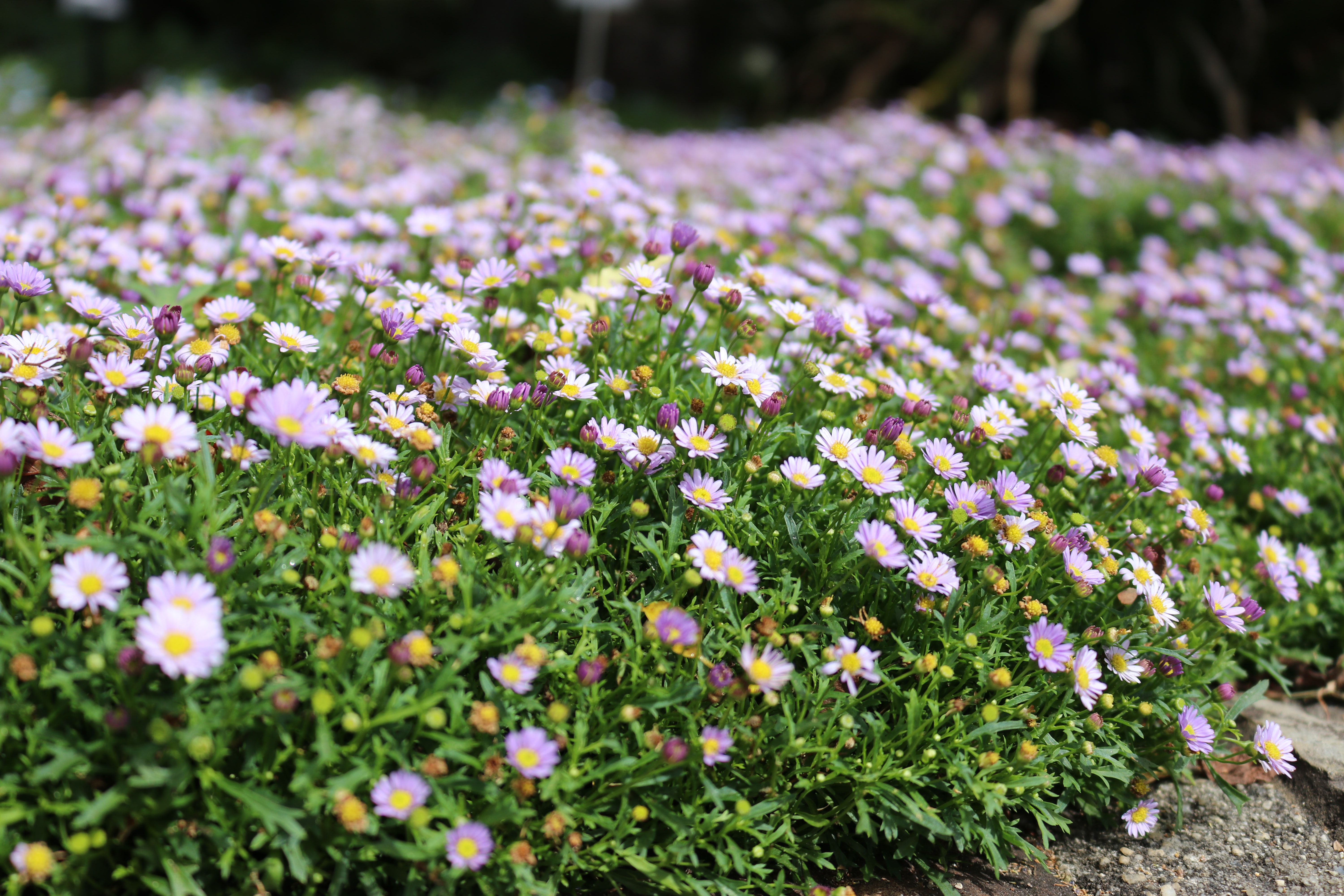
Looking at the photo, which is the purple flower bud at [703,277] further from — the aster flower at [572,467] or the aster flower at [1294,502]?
the aster flower at [1294,502]

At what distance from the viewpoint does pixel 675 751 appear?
1707 millimetres

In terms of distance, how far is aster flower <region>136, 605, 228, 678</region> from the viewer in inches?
56.9

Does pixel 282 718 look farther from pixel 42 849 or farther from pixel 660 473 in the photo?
pixel 660 473

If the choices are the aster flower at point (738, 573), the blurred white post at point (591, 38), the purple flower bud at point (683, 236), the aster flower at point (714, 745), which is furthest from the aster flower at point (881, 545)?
the blurred white post at point (591, 38)

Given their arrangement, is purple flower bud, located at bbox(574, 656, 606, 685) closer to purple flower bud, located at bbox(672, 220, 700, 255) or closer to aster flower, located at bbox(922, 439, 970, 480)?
aster flower, located at bbox(922, 439, 970, 480)

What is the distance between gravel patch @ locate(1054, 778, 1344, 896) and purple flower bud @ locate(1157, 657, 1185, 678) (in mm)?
389

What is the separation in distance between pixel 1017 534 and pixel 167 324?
1.95m

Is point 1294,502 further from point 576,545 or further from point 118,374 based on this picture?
point 118,374

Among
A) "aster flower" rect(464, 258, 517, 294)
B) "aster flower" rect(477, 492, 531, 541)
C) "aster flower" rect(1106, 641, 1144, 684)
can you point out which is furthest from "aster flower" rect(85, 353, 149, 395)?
"aster flower" rect(1106, 641, 1144, 684)

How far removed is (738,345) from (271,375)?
1271mm

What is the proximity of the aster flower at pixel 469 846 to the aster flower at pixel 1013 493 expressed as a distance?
1355mm

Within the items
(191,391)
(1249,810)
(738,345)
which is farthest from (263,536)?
(1249,810)

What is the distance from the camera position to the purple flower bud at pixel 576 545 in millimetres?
1748

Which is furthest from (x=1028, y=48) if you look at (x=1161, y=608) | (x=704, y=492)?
(x=704, y=492)
